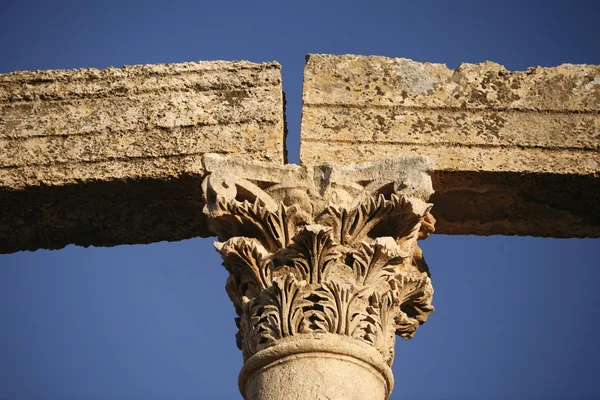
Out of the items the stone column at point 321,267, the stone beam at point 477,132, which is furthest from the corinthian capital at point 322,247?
the stone beam at point 477,132

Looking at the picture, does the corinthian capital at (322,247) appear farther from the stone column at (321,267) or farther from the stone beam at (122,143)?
the stone beam at (122,143)

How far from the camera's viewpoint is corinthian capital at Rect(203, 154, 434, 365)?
31.7 feet

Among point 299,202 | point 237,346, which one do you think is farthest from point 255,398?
point 299,202

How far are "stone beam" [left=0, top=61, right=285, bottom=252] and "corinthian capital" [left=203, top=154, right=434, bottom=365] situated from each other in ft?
1.73

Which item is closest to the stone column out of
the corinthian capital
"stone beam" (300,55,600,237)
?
the corinthian capital

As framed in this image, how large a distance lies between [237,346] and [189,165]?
1.57 m

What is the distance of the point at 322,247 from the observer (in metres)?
9.84

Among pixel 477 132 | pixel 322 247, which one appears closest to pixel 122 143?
pixel 322 247

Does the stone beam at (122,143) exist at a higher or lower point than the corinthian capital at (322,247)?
higher

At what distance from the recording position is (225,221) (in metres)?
10.2

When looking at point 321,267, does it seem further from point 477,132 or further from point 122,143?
point 122,143

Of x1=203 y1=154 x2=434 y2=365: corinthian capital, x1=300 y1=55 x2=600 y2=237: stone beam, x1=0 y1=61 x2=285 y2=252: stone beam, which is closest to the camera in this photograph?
x1=203 y1=154 x2=434 y2=365: corinthian capital

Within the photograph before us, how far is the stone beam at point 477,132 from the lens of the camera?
1088cm

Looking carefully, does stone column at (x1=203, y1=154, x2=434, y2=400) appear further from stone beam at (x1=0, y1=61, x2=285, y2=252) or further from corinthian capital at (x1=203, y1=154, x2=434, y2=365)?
stone beam at (x1=0, y1=61, x2=285, y2=252)
